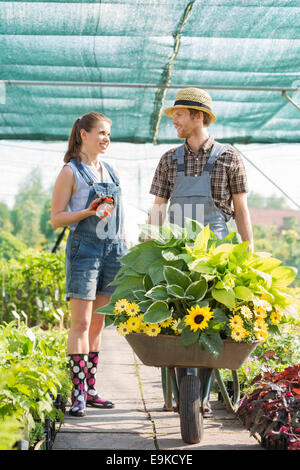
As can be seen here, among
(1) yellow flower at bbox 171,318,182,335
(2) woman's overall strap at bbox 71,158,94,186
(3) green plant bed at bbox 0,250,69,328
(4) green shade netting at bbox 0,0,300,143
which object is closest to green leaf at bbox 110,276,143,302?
(1) yellow flower at bbox 171,318,182,335

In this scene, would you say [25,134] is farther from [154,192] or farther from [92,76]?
[154,192]

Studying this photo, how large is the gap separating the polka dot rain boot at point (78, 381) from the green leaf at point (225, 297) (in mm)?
1019

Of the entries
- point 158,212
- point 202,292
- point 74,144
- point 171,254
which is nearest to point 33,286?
point 74,144

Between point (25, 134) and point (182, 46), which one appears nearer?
point (182, 46)

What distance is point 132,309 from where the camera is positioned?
2.45 m

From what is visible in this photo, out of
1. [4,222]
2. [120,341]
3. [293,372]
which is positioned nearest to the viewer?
[293,372]

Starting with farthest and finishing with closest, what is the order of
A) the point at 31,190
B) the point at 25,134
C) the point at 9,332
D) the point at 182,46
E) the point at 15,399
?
the point at 31,190 → the point at 25,134 → the point at 182,46 → the point at 9,332 → the point at 15,399

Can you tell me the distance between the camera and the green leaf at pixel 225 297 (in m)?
2.31

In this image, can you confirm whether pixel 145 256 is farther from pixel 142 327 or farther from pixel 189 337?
pixel 189 337

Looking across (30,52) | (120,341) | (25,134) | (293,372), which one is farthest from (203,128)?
(25,134)

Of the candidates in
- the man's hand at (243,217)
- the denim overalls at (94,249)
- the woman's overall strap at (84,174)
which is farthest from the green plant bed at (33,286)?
the man's hand at (243,217)

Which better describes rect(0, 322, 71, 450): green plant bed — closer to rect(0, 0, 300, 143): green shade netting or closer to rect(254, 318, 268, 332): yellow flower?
rect(254, 318, 268, 332): yellow flower

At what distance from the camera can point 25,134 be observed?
6758 millimetres
